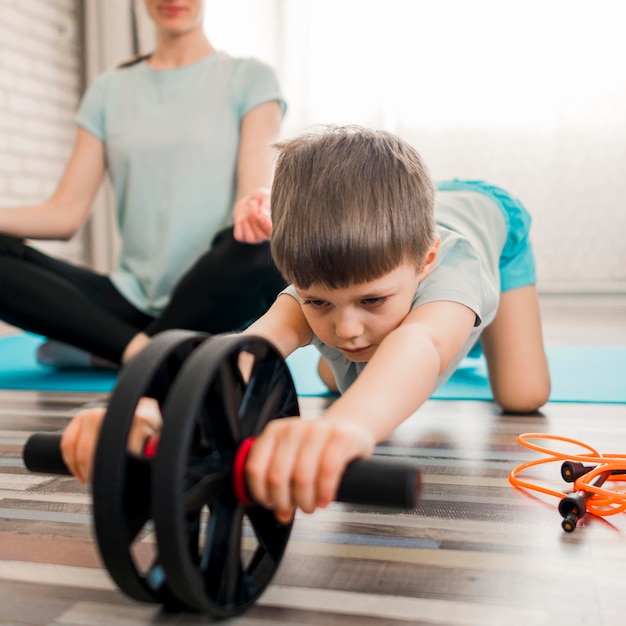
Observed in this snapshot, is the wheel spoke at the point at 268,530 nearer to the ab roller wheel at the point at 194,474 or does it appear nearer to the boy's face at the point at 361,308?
the ab roller wheel at the point at 194,474

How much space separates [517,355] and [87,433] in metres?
1.03

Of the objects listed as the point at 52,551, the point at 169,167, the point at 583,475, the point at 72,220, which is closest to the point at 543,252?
the point at 169,167

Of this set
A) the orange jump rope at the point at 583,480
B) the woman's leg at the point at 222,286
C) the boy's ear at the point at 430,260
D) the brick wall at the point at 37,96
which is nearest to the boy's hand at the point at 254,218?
the woman's leg at the point at 222,286

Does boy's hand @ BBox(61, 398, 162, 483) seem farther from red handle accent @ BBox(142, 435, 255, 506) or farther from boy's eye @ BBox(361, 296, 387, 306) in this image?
boy's eye @ BBox(361, 296, 387, 306)

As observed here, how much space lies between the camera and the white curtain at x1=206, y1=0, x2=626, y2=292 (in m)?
3.29

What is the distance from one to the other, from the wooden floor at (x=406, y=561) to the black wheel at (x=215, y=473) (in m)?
0.06

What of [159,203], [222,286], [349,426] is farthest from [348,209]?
[159,203]

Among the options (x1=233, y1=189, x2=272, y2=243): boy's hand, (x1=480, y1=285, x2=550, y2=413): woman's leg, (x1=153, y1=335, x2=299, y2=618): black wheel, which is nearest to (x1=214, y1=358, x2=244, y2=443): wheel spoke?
(x1=153, y1=335, x2=299, y2=618): black wheel

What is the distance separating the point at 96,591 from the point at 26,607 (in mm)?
63

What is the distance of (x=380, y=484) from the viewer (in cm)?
55

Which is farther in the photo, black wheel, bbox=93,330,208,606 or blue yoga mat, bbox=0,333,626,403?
blue yoga mat, bbox=0,333,626,403

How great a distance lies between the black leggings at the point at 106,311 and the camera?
72.2 inches

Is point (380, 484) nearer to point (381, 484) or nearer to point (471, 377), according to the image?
point (381, 484)

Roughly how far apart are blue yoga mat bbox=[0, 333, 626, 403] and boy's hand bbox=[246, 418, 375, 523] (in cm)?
110
